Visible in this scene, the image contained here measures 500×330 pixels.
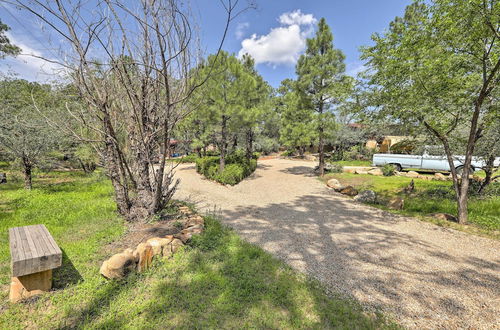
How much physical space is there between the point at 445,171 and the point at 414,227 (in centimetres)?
1031

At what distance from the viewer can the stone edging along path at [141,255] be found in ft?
8.85

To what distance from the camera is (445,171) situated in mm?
11781

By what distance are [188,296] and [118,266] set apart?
1.12m

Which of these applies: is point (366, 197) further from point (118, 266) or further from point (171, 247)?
point (118, 266)

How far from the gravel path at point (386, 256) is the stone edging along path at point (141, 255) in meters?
1.54

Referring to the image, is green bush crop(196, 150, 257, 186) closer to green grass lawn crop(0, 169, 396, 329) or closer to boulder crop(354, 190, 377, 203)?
boulder crop(354, 190, 377, 203)

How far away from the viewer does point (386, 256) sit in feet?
11.9

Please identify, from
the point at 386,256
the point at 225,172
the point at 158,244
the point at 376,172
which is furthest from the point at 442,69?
the point at 376,172

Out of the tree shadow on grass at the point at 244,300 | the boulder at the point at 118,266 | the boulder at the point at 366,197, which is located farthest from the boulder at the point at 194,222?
the boulder at the point at 366,197

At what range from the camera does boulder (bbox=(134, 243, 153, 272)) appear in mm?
2895

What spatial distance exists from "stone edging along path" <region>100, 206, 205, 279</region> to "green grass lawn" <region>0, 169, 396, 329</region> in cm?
12

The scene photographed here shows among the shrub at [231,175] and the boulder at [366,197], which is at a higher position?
the shrub at [231,175]

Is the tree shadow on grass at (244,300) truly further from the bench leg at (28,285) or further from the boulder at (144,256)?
the bench leg at (28,285)

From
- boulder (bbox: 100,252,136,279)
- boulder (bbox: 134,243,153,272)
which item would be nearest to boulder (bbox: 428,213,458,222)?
boulder (bbox: 134,243,153,272)
